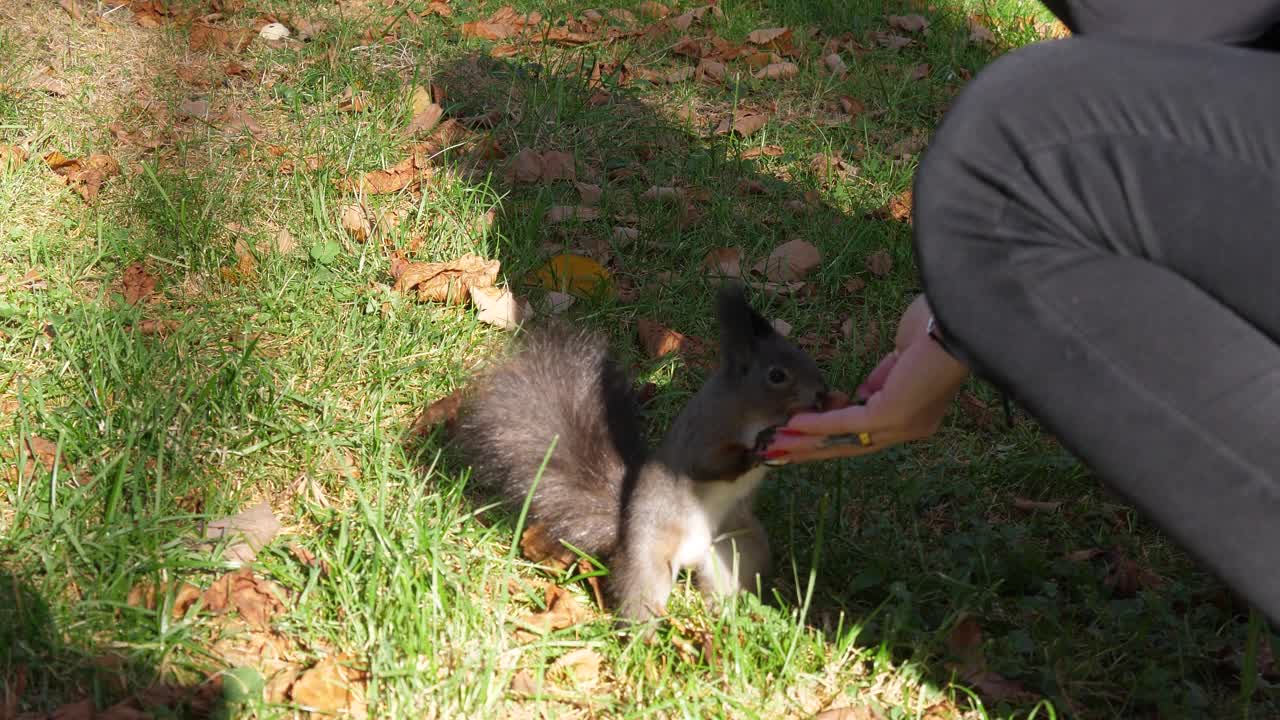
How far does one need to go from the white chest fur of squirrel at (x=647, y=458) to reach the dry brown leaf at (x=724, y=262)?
2.90 ft

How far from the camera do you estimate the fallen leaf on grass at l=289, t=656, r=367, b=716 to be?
169cm

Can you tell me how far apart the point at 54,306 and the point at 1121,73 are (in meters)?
2.15

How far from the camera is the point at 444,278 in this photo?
2.68 m

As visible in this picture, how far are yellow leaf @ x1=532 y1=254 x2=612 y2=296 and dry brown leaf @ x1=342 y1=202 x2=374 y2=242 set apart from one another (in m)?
0.43

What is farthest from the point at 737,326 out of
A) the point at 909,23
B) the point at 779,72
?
the point at 909,23

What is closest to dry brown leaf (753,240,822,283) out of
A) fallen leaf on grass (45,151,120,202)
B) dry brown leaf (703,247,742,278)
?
dry brown leaf (703,247,742,278)

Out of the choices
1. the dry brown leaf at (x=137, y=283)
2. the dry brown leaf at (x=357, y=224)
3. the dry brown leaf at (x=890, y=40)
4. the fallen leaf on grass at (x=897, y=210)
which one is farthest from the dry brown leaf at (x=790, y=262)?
the dry brown leaf at (x=890, y=40)

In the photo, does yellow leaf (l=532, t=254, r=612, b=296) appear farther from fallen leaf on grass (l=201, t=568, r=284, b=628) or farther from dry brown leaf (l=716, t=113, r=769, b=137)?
fallen leaf on grass (l=201, t=568, r=284, b=628)

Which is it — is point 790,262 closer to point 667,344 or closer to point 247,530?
point 667,344

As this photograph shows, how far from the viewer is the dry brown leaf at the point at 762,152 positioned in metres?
3.47

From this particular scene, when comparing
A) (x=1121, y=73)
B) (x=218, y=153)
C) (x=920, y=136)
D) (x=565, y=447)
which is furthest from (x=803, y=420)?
(x=920, y=136)

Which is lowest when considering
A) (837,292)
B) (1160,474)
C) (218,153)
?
(837,292)

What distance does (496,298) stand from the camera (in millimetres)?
2658

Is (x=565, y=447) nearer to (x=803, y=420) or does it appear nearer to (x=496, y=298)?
(x=803, y=420)
